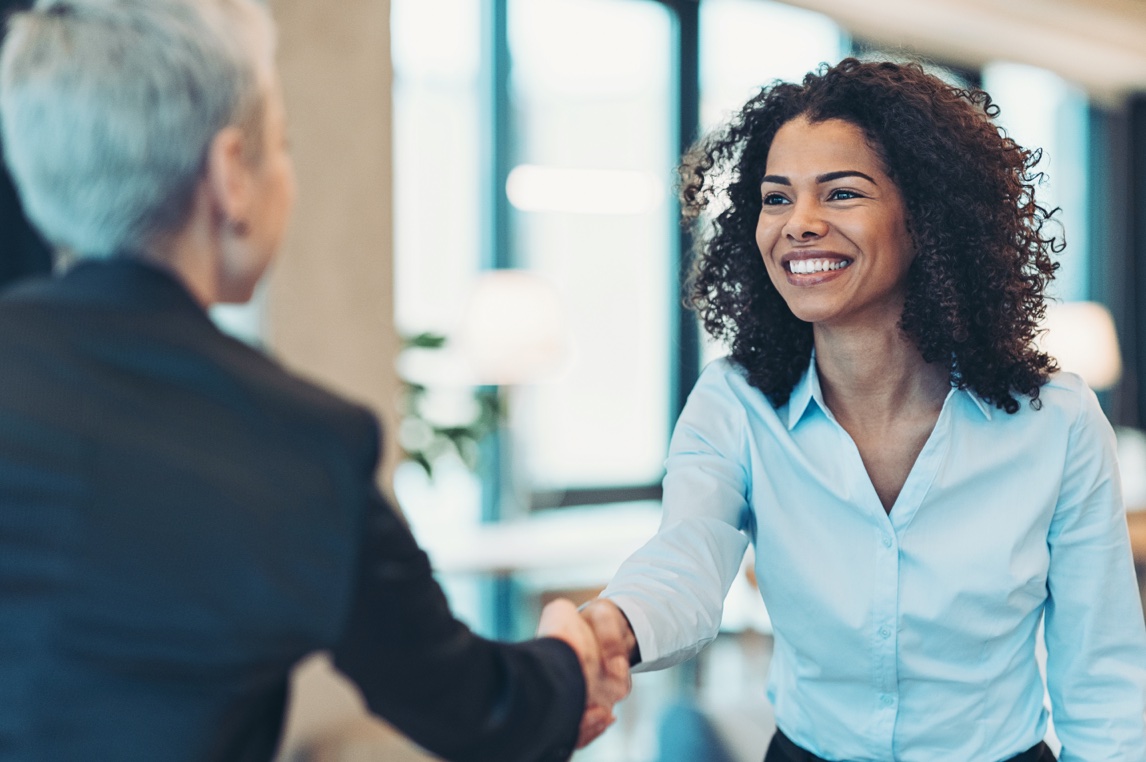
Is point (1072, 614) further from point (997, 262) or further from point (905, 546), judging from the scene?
point (997, 262)

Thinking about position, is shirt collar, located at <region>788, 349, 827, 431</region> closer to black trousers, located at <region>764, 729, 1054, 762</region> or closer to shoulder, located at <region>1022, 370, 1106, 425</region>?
shoulder, located at <region>1022, 370, 1106, 425</region>

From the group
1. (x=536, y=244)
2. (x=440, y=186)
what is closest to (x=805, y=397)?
(x=440, y=186)

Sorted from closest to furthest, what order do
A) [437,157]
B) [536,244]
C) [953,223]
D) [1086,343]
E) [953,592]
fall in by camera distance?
1. [953,592]
2. [953,223]
3. [437,157]
4. [536,244]
5. [1086,343]

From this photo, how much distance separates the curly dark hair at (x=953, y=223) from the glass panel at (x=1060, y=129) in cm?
638

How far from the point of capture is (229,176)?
94 cm

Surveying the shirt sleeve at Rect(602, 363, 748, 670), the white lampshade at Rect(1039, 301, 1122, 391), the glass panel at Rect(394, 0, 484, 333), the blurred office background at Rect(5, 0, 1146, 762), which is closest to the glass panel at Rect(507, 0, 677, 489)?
the blurred office background at Rect(5, 0, 1146, 762)

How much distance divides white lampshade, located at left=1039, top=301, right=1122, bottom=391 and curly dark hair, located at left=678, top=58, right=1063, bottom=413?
5.02 metres

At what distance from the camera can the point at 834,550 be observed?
5.23 feet

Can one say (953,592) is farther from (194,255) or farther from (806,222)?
(194,255)

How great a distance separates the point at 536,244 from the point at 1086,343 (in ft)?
11.1

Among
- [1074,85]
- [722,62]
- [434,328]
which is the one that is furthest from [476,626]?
[1074,85]

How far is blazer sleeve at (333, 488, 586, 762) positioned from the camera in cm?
100

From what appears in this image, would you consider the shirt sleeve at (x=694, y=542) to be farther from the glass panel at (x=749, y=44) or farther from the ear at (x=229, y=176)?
the glass panel at (x=749, y=44)

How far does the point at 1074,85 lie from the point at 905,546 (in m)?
7.39
